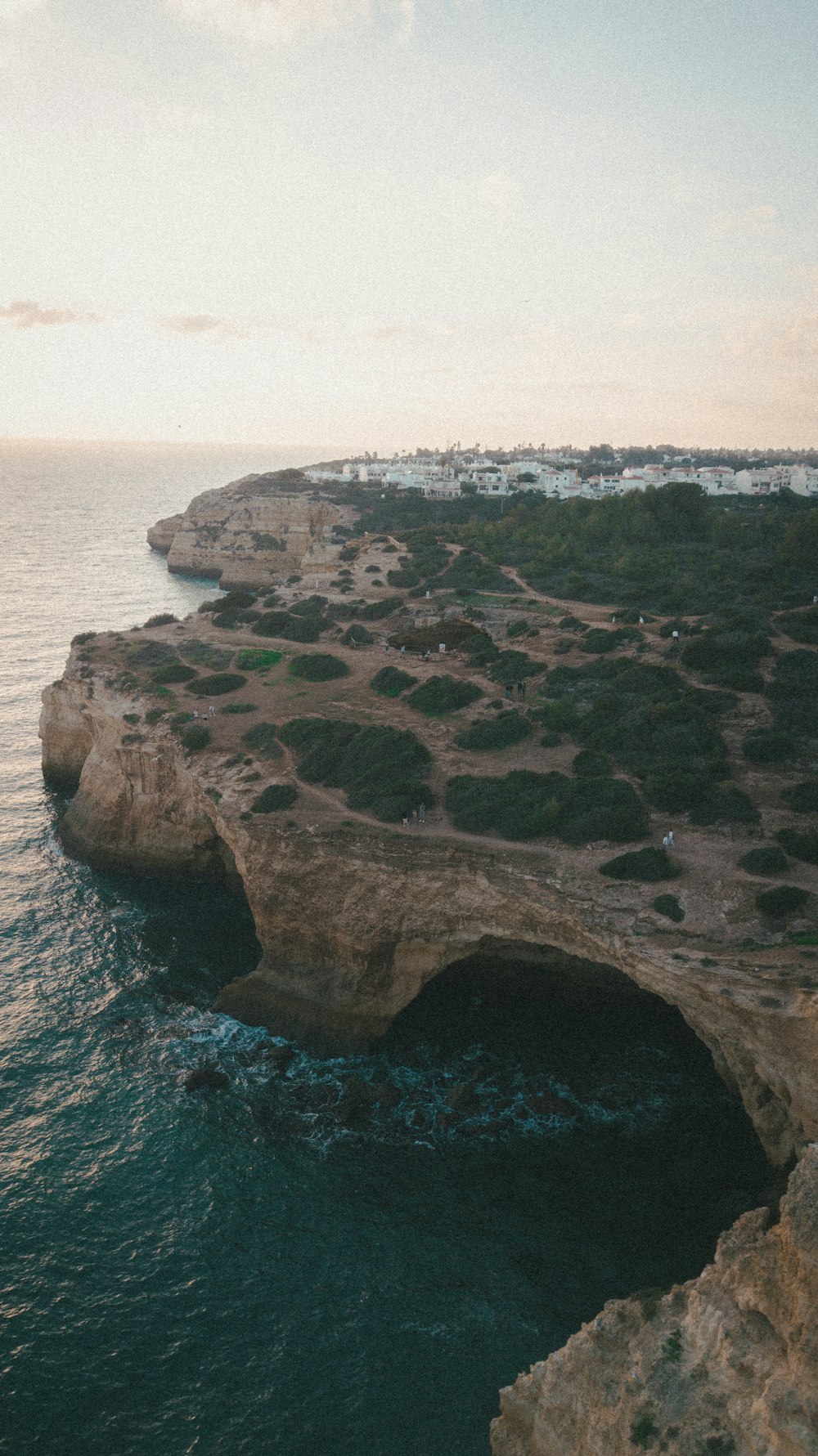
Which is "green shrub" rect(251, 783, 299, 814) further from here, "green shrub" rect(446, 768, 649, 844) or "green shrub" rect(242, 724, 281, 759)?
"green shrub" rect(446, 768, 649, 844)

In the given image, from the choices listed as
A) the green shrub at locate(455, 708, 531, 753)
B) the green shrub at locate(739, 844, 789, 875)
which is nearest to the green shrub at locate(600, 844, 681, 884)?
the green shrub at locate(739, 844, 789, 875)

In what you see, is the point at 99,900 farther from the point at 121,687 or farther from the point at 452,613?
the point at 452,613

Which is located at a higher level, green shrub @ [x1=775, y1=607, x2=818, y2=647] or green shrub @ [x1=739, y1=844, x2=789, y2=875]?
green shrub @ [x1=775, y1=607, x2=818, y2=647]

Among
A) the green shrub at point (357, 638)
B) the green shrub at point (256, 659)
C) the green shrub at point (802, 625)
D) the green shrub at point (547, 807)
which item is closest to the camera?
the green shrub at point (547, 807)

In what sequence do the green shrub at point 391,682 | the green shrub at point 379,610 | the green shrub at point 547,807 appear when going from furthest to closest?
the green shrub at point 379,610, the green shrub at point 391,682, the green shrub at point 547,807

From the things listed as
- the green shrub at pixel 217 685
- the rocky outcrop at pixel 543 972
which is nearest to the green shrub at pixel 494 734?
the rocky outcrop at pixel 543 972

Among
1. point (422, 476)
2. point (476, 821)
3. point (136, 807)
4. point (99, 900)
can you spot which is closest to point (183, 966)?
point (99, 900)

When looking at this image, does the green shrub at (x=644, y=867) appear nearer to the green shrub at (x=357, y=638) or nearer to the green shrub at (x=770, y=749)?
the green shrub at (x=770, y=749)

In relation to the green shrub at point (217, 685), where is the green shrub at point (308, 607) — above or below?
above
